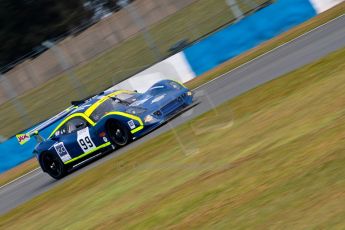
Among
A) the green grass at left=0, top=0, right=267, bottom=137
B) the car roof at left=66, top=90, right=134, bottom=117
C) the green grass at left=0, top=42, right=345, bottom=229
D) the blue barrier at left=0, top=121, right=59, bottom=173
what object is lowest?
the green grass at left=0, top=42, right=345, bottom=229

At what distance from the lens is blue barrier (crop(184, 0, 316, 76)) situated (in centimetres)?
2208

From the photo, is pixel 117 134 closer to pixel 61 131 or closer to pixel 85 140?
pixel 85 140

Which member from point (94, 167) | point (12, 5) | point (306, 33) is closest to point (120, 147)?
point (94, 167)

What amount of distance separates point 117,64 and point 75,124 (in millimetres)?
8385

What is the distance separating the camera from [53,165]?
16.3 meters

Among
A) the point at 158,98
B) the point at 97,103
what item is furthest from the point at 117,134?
the point at 158,98

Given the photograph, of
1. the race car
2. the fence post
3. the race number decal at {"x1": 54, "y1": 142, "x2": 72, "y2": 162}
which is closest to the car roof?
the race car

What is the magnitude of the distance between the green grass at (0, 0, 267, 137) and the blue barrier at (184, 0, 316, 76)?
4.59 ft

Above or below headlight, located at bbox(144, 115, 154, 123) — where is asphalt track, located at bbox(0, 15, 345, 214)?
below

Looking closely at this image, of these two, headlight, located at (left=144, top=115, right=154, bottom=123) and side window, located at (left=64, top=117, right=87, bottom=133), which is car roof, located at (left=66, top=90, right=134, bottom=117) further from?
headlight, located at (left=144, top=115, right=154, bottom=123)

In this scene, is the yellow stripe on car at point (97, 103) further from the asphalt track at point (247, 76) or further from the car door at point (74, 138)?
the asphalt track at point (247, 76)

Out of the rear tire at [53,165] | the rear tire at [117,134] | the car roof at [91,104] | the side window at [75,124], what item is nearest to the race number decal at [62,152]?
the rear tire at [53,165]

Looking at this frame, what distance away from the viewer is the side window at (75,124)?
15.7 m

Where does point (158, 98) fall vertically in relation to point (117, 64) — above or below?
below
